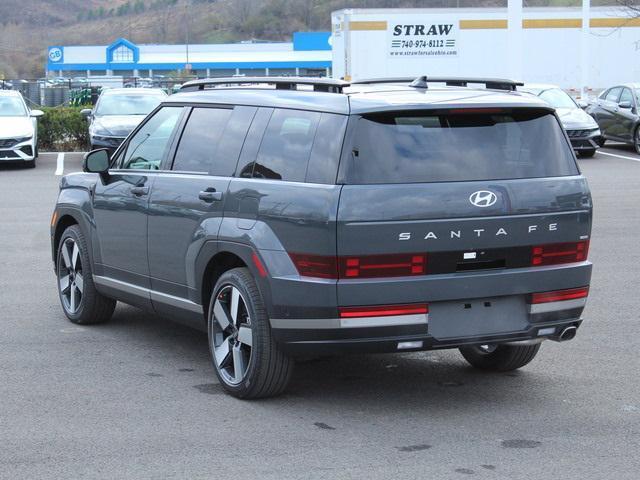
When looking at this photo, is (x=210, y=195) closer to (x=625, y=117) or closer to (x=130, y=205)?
Result: (x=130, y=205)

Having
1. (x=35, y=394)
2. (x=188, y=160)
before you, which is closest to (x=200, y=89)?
(x=188, y=160)

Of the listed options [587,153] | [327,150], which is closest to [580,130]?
[587,153]

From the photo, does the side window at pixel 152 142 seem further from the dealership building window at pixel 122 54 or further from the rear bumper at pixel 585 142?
the dealership building window at pixel 122 54

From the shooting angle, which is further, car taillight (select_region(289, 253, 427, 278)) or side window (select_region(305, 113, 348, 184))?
side window (select_region(305, 113, 348, 184))

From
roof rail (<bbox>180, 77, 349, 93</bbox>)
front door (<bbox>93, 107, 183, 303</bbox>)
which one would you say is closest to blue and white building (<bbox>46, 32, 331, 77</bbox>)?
front door (<bbox>93, 107, 183, 303</bbox>)

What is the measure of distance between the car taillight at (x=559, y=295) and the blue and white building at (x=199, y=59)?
77841 millimetres

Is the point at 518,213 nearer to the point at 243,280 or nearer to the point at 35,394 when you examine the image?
the point at 243,280

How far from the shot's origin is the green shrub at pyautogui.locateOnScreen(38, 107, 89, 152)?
2770cm

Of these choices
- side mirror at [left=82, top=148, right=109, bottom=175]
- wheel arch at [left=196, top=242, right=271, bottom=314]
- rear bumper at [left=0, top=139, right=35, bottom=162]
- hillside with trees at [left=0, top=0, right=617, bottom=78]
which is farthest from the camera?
hillside with trees at [left=0, top=0, right=617, bottom=78]

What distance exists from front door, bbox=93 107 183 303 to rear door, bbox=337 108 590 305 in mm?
2036

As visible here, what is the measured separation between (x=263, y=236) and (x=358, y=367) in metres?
1.58

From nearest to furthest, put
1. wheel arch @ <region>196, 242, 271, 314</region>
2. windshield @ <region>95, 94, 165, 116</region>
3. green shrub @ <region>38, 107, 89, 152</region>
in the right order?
wheel arch @ <region>196, 242, 271, 314</region> < windshield @ <region>95, 94, 165, 116</region> < green shrub @ <region>38, 107, 89, 152</region>

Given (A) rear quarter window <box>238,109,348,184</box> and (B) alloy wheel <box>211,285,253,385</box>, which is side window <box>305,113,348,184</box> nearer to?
(A) rear quarter window <box>238,109,348,184</box>

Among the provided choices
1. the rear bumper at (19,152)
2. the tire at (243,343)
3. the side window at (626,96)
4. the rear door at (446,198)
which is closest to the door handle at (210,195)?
the tire at (243,343)
